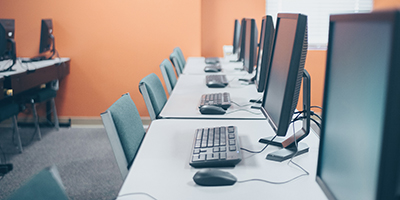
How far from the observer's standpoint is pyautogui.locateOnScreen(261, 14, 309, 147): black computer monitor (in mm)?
1002

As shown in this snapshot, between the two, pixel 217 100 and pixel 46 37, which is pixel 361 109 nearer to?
pixel 217 100

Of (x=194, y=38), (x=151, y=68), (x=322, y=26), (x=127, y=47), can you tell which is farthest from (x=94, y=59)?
(x=322, y=26)

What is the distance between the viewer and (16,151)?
10.9ft

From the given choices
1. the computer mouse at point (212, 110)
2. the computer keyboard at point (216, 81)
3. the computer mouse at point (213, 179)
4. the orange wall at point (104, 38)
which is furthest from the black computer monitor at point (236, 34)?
the computer mouse at point (213, 179)

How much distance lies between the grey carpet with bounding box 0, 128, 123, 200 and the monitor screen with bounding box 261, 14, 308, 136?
1546 millimetres

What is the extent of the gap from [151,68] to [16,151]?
1.71 metres

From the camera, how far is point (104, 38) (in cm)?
413

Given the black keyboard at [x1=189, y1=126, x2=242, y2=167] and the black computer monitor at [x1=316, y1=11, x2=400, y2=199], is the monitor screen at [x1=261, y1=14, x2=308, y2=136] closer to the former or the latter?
the black keyboard at [x1=189, y1=126, x2=242, y2=167]

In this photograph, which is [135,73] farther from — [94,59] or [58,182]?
[58,182]

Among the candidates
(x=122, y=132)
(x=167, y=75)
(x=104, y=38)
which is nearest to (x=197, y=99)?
(x=167, y=75)

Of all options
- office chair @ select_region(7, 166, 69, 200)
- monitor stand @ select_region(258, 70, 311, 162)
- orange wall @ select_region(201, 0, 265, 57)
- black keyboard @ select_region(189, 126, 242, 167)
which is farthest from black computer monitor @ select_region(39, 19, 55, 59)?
office chair @ select_region(7, 166, 69, 200)

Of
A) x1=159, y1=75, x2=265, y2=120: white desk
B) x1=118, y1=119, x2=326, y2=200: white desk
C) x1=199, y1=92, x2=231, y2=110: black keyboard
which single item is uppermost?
x1=118, y1=119, x2=326, y2=200: white desk

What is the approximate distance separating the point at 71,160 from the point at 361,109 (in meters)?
2.96

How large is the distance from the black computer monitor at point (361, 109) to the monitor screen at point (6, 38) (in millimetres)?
3275
